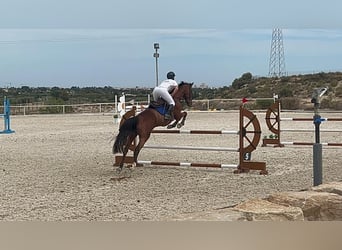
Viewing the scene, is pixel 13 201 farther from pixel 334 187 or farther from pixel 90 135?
pixel 90 135

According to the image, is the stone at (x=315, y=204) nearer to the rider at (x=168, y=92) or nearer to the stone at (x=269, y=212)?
the stone at (x=269, y=212)

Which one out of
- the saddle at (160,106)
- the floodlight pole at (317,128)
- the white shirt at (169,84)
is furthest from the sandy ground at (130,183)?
the white shirt at (169,84)

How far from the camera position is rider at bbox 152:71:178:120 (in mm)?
6121

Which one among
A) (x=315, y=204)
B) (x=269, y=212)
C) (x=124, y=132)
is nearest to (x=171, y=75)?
(x=124, y=132)

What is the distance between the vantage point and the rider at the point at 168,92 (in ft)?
20.1

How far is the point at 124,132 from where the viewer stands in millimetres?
6215

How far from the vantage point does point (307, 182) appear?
5.48 metres

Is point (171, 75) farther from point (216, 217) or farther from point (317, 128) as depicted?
point (216, 217)

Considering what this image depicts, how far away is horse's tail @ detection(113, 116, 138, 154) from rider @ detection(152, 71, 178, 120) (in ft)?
1.32

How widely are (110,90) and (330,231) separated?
1.67 meters

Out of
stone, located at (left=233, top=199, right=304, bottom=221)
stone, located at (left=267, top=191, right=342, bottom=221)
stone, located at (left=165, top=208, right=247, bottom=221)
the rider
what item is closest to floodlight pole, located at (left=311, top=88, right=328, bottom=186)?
stone, located at (left=267, top=191, right=342, bottom=221)

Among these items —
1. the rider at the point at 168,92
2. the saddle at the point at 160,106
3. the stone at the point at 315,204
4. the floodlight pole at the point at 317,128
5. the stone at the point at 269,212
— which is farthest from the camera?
the saddle at the point at 160,106

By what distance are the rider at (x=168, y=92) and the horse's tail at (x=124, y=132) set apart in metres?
0.40

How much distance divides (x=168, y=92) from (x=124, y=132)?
2.39ft
